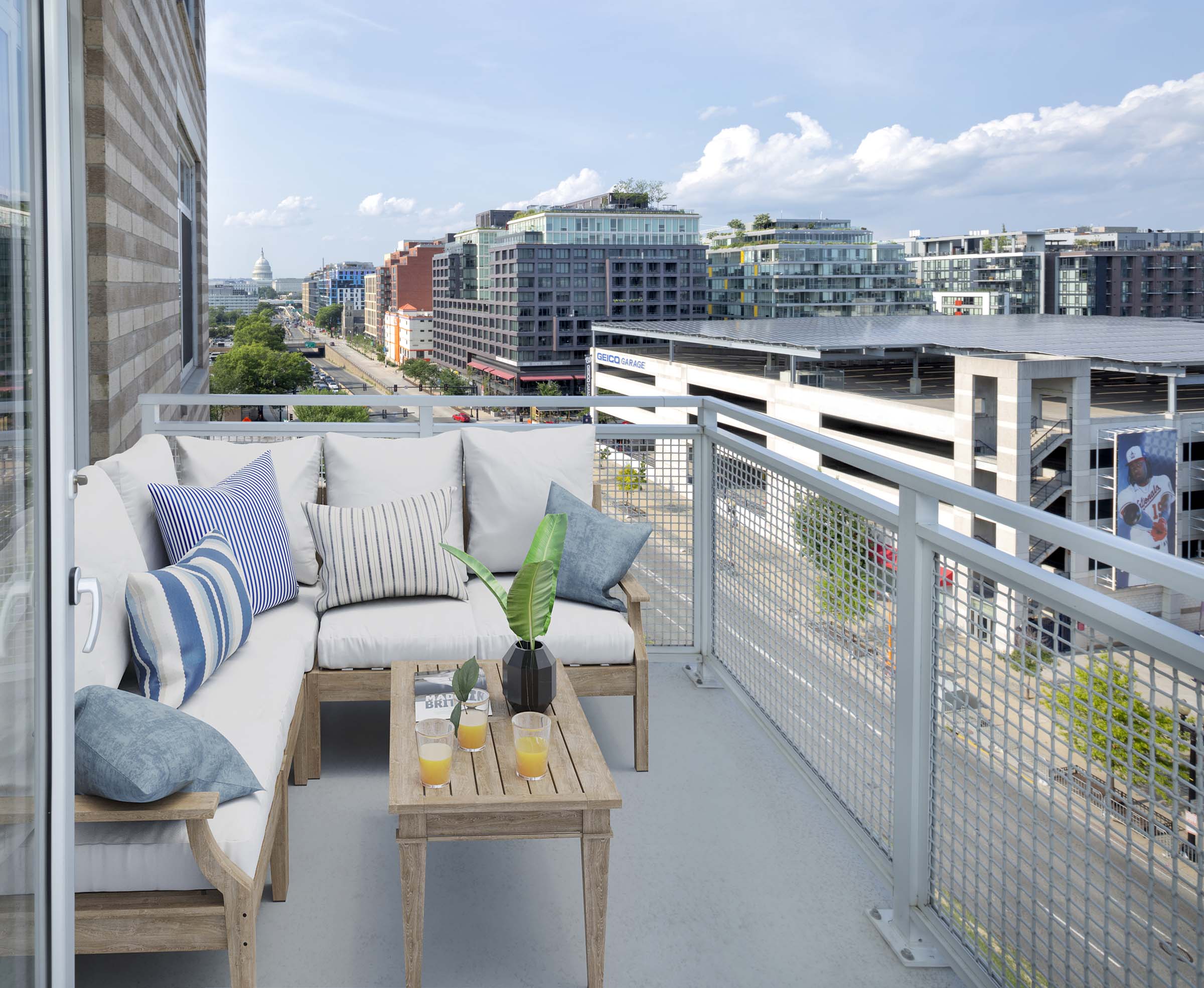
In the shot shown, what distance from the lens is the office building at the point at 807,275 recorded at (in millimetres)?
75375

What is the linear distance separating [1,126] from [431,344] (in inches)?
3612

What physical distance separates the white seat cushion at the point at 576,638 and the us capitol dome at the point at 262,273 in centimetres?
16422

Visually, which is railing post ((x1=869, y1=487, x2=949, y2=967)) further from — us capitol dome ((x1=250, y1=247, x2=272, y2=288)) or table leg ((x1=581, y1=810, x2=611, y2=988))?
us capitol dome ((x1=250, y1=247, x2=272, y2=288))

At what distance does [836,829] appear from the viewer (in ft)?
7.59

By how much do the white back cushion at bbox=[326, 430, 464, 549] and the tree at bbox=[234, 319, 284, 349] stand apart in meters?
47.9

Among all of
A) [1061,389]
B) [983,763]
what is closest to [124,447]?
[983,763]

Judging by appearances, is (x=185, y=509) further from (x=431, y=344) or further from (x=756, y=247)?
(x=431, y=344)

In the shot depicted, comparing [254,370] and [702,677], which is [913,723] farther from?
[254,370]

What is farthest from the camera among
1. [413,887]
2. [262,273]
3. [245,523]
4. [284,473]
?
[262,273]

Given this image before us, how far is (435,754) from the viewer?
5.60ft

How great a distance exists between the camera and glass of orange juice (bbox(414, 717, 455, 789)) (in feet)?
5.60

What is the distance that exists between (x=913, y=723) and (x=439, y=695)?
3.16 ft

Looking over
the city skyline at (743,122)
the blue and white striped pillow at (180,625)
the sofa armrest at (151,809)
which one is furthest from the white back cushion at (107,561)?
the city skyline at (743,122)

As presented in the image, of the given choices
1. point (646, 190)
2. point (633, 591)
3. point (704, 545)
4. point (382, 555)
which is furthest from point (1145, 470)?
point (646, 190)
